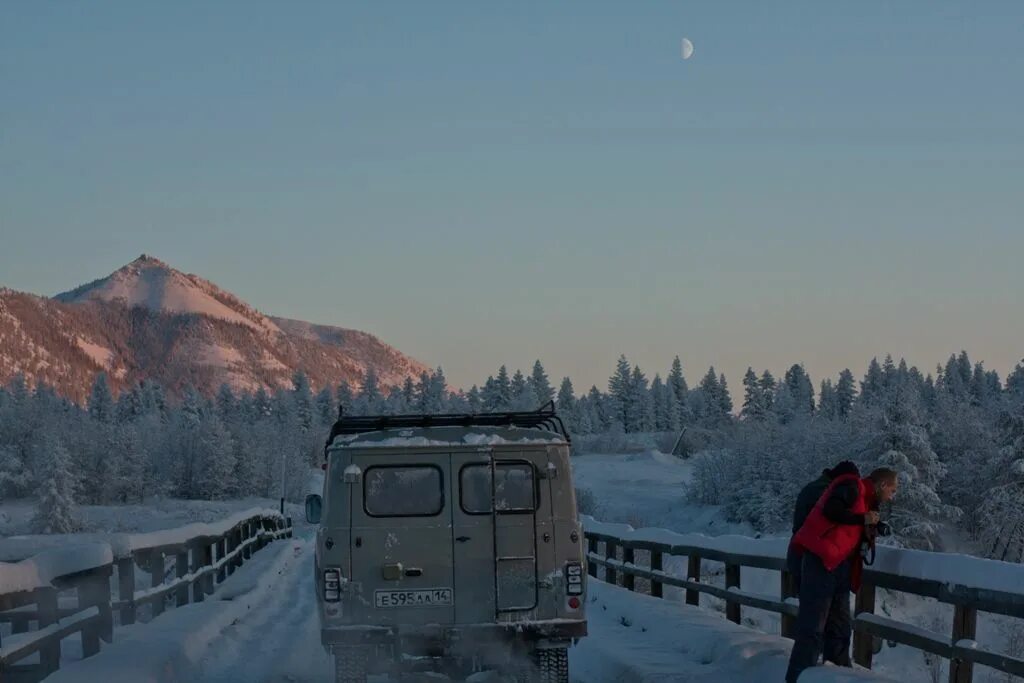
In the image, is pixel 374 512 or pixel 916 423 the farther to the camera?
pixel 916 423

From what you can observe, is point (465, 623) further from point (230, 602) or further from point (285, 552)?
point (285, 552)

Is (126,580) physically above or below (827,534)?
below

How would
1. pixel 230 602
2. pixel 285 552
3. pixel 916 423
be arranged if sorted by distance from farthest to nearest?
pixel 916 423
pixel 285 552
pixel 230 602

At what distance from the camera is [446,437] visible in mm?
10773

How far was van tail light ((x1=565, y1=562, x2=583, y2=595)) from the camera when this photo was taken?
10.8m

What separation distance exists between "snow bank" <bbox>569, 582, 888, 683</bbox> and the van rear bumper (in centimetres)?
90

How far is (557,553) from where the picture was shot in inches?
425

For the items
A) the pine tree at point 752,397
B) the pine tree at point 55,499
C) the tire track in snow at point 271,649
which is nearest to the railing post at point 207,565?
the tire track in snow at point 271,649

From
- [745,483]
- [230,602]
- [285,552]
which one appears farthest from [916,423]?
[230,602]

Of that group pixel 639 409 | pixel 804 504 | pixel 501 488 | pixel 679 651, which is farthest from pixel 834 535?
pixel 639 409

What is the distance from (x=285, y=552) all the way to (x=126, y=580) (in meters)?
17.3

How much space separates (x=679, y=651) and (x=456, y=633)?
313 cm

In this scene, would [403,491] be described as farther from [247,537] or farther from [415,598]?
[247,537]

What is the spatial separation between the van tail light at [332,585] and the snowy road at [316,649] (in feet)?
5.30
